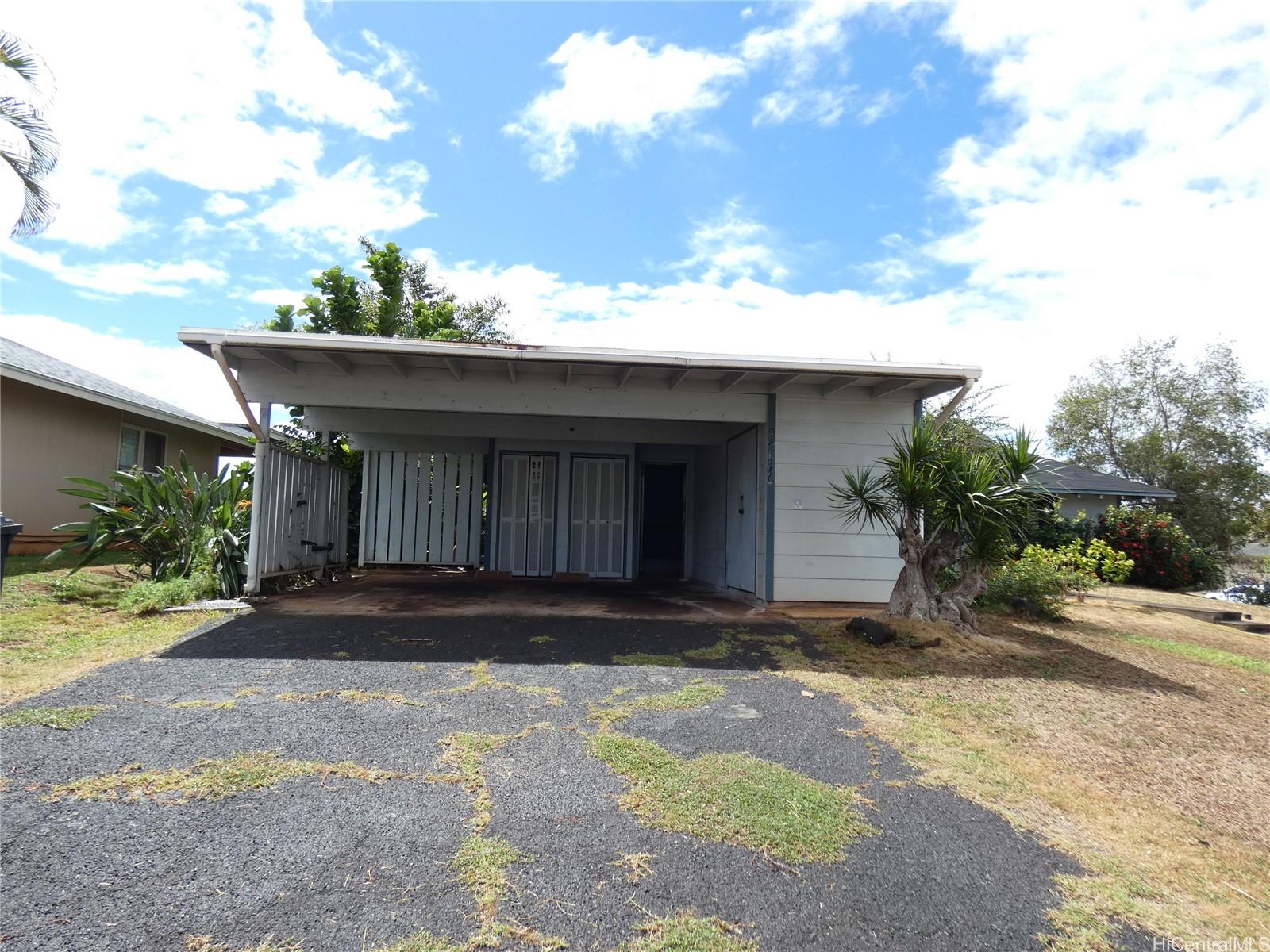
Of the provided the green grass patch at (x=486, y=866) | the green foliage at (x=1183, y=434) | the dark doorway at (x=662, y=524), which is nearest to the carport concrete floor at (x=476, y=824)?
the green grass patch at (x=486, y=866)

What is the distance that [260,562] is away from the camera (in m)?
7.48

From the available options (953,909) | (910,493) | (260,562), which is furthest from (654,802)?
(260,562)

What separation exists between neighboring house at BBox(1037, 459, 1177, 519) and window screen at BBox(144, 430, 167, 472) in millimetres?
18356

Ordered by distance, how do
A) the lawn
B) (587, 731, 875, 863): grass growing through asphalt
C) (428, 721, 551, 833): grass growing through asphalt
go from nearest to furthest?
(587, 731, 875, 863): grass growing through asphalt
(428, 721, 551, 833): grass growing through asphalt
the lawn

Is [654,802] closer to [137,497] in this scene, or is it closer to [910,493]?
[910,493]

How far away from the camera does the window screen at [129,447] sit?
436 inches

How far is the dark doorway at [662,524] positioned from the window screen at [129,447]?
887 centimetres

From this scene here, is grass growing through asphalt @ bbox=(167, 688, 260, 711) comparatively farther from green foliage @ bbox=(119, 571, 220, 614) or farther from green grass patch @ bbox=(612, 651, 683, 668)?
green foliage @ bbox=(119, 571, 220, 614)

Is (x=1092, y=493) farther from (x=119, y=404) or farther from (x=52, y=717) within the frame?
(x=119, y=404)

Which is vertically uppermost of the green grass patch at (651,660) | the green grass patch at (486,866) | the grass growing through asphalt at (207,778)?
the green grass patch at (651,660)

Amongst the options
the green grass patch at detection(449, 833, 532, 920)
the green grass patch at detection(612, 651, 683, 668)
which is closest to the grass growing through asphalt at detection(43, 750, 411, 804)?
the green grass patch at detection(449, 833, 532, 920)

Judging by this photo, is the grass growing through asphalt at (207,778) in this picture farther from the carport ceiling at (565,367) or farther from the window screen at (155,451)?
the window screen at (155,451)

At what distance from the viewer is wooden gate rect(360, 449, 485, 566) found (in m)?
11.4

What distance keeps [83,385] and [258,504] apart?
4985mm
